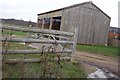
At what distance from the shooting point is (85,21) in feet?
88.7

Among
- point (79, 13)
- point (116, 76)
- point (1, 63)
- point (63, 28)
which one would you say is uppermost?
point (79, 13)

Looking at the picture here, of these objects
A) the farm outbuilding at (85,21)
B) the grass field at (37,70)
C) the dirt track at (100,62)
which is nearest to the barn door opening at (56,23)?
the farm outbuilding at (85,21)

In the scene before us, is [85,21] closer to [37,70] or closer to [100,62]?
[100,62]

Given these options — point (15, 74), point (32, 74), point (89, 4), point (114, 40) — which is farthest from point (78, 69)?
point (114, 40)

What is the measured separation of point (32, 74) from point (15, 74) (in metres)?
0.52

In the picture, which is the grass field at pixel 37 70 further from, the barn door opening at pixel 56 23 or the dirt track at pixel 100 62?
the barn door opening at pixel 56 23

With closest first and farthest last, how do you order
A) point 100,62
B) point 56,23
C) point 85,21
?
point 100,62 < point 85,21 < point 56,23

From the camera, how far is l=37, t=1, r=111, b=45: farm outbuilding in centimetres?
2547

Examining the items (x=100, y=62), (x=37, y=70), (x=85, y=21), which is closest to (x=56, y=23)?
(x=85, y=21)

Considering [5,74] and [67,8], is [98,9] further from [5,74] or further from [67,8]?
[5,74]

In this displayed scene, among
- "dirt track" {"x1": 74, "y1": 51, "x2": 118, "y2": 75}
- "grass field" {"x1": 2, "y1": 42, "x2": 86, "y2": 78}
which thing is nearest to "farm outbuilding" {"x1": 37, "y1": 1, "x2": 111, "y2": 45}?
"dirt track" {"x1": 74, "y1": 51, "x2": 118, "y2": 75}

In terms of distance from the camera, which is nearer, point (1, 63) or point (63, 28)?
point (1, 63)

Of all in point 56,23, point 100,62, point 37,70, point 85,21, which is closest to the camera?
point 37,70

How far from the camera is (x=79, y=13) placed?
26328mm
